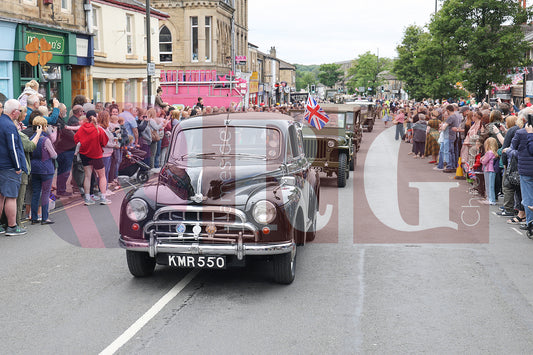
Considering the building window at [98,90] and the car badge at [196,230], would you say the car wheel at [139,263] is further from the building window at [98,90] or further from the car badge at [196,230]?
the building window at [98,90]

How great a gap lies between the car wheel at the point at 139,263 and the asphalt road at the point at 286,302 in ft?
0.33

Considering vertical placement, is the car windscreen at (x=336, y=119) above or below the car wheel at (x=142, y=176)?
→ above

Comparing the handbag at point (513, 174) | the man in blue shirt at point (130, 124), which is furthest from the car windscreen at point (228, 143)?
the man in blue shirt at point (130, 124)

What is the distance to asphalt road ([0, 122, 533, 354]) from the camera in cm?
540

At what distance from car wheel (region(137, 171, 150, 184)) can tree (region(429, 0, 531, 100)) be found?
19.2m

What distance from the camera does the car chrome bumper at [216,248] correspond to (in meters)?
6.57

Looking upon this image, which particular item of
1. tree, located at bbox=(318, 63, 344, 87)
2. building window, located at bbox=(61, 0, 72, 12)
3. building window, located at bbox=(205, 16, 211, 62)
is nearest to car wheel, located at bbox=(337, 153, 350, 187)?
building window, located at bbox=(61, 0, 72, 12)

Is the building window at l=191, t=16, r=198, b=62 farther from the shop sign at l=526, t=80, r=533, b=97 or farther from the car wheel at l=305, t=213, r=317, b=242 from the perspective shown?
the car wheel at l=305, t=213, r=317, b=242

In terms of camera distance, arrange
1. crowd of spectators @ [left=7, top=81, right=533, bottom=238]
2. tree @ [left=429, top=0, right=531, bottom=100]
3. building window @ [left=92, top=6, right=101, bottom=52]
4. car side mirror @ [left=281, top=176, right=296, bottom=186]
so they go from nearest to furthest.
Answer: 1. car side mirror @ [left=281, top=176, right=296, bottom=186]
2. crowd of spectators @ [left=7, top=81, right=533, bottom=238]
3. building window @ [left=92, top=6, right=101, bottom=52]
4. tree @ [left=429, top=0, right=531, bottom=100]

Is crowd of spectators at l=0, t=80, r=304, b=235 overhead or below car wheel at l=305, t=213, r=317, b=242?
overhead

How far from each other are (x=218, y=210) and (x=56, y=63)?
18.7m

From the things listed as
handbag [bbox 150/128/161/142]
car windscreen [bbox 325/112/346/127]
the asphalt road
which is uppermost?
Result: car windscreen [bbox 325/112/346/127]

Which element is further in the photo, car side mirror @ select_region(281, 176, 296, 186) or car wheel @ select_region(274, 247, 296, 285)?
car side mirror @ select_region(281, 176, 296, 186)

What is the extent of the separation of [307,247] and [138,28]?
2587 centimetres
